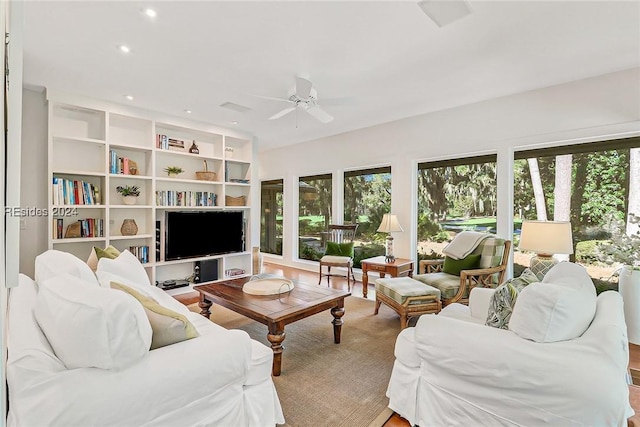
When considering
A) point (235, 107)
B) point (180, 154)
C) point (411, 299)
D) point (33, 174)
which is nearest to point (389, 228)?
point (411, 299)

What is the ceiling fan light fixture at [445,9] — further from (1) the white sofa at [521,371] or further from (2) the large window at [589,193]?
(2) the large window at [589,193]

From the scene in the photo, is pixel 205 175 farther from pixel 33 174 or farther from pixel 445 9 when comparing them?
pixel 445 9

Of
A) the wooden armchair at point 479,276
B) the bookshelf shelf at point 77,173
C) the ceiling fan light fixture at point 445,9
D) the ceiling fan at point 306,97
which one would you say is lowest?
the wooden armchair at point 479,276

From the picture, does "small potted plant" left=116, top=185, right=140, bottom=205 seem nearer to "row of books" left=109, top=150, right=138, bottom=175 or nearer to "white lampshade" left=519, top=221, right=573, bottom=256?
"row of books" left=109, top=150, right=138, bottom=175

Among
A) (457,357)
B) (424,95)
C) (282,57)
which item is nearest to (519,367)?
(457,357)

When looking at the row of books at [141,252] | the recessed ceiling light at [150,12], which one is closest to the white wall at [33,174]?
the row of books at [141,252]

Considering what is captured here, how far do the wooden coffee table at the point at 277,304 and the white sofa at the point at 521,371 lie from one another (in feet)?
2.88

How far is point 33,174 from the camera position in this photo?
3619 mm

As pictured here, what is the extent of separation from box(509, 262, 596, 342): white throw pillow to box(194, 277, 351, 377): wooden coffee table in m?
1.45

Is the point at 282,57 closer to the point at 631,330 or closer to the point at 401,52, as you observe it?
the point at 401,52

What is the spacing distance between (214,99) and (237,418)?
356 centimetres

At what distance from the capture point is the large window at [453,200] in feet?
13.9

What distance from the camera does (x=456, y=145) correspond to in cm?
432

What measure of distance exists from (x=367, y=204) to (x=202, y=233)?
109 inches
